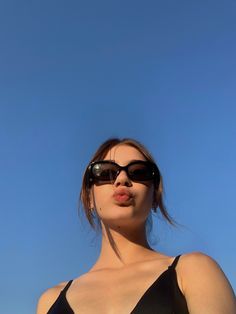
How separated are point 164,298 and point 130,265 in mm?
813

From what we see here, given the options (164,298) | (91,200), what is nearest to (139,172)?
(91,200)

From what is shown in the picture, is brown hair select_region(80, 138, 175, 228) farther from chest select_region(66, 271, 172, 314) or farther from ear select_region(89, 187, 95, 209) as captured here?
chest select_region(66, 271, 172, 314)

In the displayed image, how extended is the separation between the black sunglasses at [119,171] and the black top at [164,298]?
946mm

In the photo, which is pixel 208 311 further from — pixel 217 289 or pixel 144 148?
pixel 144 148

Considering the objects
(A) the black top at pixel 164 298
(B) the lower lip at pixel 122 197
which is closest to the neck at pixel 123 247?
(B) the lower lip at pixel 122 197

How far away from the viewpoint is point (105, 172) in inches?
212

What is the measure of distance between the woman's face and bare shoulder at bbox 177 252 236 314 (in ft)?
2.38

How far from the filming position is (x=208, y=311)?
13.7 ft

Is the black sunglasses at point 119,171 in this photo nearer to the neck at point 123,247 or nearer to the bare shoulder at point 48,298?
the neck at point 123,247

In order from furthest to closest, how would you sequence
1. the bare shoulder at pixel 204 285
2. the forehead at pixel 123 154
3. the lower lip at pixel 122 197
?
the forehead at pixel 123 154 < the lower lip at pixel 122 197 < the bare shoulder at pixel 204 285

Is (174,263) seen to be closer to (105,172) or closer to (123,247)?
(123,247)

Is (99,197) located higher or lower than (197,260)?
higher

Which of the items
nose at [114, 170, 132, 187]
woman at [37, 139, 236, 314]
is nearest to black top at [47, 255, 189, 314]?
woman at [37, 139, 236, 314]

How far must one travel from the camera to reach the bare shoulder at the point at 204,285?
423 centimetres
